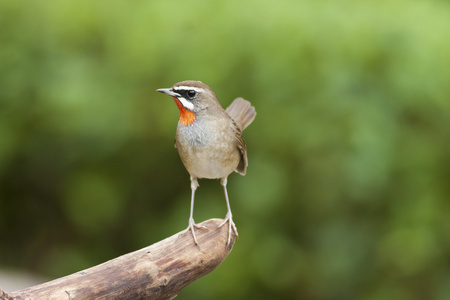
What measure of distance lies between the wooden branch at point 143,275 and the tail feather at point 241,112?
3.45 ft

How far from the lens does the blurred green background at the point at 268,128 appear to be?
18.5 ft

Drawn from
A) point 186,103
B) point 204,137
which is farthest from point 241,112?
point 186,103

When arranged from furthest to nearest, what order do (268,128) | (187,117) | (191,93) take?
(268,128) < (187,117) < (191,93)

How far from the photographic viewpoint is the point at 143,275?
3553 millimetres

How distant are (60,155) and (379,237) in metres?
3.00

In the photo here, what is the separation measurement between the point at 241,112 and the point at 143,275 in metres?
1.63

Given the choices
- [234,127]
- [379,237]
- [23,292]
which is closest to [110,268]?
[23,292]

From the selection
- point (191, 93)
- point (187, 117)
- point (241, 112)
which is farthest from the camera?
point (241, 112)

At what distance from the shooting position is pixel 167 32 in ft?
19.2

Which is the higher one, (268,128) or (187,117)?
(187,117)

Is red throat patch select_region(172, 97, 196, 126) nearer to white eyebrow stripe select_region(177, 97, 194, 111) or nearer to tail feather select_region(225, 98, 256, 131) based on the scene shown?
white eyebrow stripe select_region(177, 97, 194, 111)

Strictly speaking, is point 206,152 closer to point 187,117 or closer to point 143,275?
point 187,117

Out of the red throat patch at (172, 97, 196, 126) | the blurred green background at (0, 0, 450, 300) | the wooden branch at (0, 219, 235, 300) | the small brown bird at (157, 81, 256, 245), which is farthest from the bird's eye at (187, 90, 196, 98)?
the blurred green background at (0, 0, 450, 300)

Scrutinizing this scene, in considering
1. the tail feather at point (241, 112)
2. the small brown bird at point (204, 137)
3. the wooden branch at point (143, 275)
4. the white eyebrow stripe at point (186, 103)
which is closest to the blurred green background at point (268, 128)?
the tail feather at point (241, 112)
